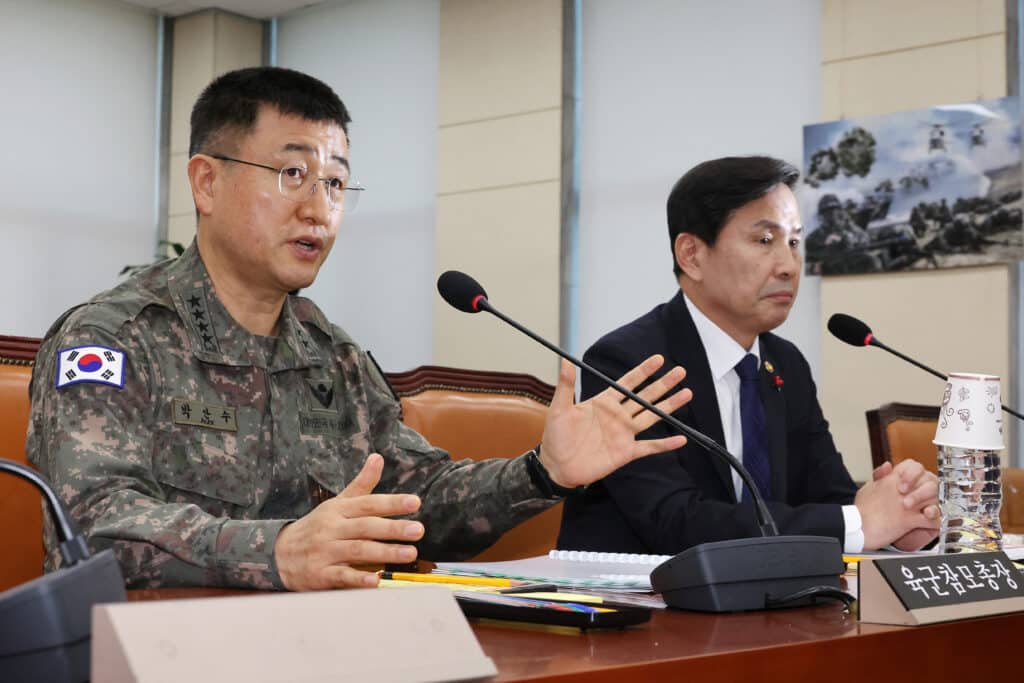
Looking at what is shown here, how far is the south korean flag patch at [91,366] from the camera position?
4.91ft

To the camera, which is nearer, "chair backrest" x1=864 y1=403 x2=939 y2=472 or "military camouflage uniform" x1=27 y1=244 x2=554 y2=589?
"military camouflage uniform" x1=27 y1=244 x2=554 y2=589

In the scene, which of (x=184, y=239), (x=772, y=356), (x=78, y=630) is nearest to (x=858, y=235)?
(x=772, y=356)

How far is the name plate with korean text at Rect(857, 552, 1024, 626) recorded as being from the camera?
1013 mm

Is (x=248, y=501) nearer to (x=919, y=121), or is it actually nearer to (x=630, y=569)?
(x=630, y=569)

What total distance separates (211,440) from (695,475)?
85cm

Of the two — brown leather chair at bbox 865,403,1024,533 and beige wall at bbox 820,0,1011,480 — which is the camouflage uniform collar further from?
beige wall at bbox 820,0,1011,480

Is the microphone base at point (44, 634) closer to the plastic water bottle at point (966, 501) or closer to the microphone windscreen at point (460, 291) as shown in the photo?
the microphone windscreen at point (460, 291)

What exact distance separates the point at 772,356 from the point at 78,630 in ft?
6.39

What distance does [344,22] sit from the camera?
24.0 ft

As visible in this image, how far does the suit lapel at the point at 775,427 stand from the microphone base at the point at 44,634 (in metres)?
1.65

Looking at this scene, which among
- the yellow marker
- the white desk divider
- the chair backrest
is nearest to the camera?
the white desk divider

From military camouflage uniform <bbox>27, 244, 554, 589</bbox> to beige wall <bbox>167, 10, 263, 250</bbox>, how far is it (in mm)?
5712

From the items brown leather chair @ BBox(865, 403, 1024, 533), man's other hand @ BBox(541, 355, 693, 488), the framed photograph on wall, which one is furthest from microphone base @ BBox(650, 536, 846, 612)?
the framed photograph on wall

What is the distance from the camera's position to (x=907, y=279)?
16.1 ft
